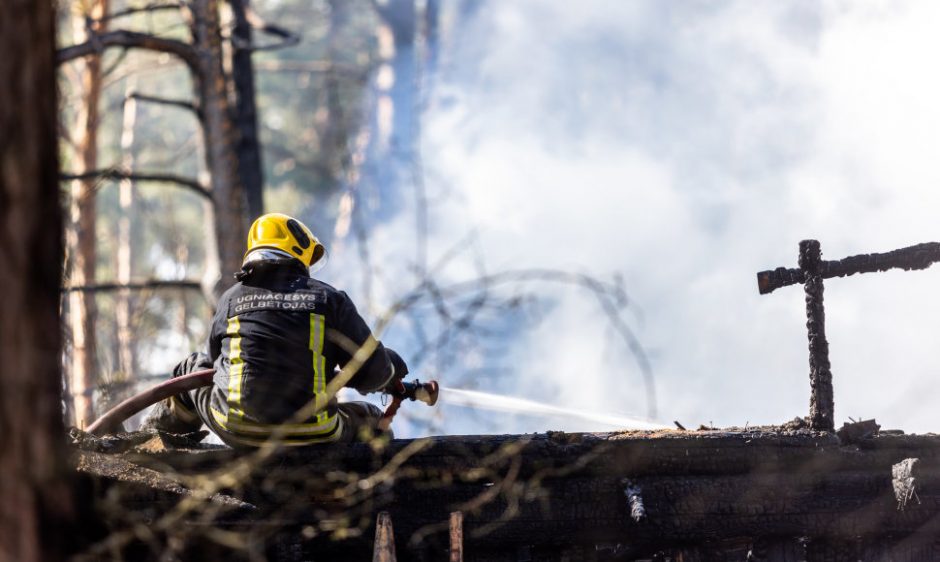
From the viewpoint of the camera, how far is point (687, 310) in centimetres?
1644

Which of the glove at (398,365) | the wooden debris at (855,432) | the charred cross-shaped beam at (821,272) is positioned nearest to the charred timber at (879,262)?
the charred cross-shaped beam at (821,272)

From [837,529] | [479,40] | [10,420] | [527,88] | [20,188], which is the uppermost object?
[479,40]

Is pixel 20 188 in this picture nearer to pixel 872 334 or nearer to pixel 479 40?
pixel 872 334

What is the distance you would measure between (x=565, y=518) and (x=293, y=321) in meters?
1.76

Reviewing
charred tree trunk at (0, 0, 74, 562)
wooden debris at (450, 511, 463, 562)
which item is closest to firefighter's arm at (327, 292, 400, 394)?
wooden debris at (450, 511, 463, 562)

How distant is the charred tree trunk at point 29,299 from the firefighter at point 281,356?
2.36m

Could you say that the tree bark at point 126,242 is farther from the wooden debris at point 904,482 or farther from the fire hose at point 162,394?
the wooden debris at point 904,482

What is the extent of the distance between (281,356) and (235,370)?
0.26 metres

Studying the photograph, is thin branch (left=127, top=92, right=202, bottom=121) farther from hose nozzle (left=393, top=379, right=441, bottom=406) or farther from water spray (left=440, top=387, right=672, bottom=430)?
Result: hose nozzle (left=393, top=379, right=441, bottom=406)

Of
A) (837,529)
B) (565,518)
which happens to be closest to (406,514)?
(565,518)

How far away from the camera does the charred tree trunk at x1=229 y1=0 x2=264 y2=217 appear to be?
1165cm

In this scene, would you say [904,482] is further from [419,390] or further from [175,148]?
[175,148]

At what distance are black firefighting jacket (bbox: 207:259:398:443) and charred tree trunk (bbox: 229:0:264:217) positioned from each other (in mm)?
5831

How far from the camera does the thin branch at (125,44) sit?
10039 millimetres
